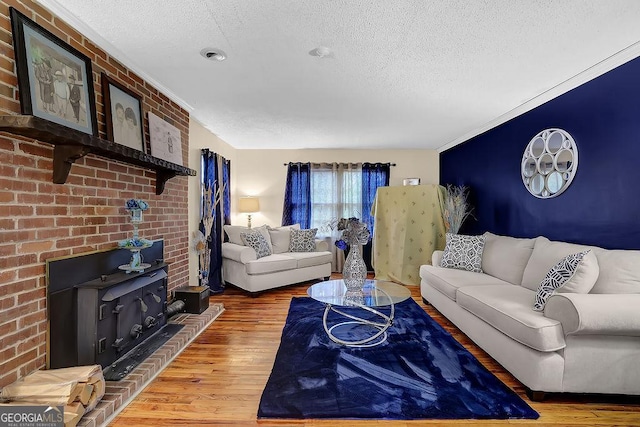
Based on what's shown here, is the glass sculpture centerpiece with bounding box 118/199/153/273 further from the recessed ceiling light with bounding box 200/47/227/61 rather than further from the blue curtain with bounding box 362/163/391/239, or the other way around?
the blue curtain with bounding box 362/163/391/239

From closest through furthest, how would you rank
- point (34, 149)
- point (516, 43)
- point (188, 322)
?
point (34, 149) < point (516, 43) < point (188, 322)

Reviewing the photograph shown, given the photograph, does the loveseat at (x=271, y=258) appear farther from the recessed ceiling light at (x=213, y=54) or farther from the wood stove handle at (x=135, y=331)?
the recessed ceiling light at (x=213, y=54)

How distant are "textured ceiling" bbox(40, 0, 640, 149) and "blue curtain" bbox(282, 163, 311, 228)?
6.76 ft

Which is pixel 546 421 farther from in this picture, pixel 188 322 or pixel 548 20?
pixel 188 322

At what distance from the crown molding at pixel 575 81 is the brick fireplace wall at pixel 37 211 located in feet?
12.3

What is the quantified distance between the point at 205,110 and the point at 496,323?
3.52 meters

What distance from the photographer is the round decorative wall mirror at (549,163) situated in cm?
287

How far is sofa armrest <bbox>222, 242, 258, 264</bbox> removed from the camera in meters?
4.21

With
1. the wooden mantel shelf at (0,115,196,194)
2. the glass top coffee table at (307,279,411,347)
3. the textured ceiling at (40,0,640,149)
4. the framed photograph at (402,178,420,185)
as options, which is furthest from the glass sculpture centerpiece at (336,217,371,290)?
the framed photograph at (402,178,420,185)

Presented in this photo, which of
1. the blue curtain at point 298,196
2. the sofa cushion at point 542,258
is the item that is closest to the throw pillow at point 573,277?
the sofa cushion at point 542,258

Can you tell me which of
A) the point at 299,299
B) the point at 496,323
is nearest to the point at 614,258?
A: the point at 496,323

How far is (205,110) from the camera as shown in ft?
11.9

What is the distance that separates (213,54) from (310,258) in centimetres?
313

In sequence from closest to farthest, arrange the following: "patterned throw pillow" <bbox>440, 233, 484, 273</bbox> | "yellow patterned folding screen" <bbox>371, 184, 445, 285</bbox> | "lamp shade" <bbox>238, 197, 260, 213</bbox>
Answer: "patterned throw pillow" <bbox>440, 233, 484, 273</bbox> → "yellow patterned folding screen" <bbox>371, 184, 445, 285</bbox> → "lamp shade" <bbox>238, 197, 260, 213</bbox>
